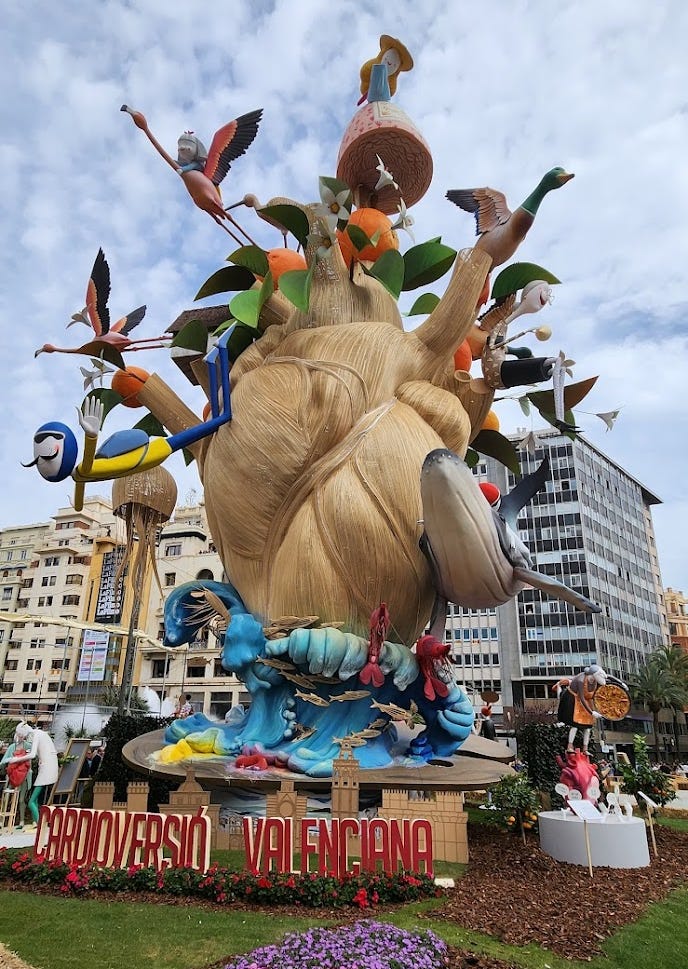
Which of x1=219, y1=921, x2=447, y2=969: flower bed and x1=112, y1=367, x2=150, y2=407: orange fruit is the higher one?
x1=112, y1=367, x2=150, y2=407: orange fruit

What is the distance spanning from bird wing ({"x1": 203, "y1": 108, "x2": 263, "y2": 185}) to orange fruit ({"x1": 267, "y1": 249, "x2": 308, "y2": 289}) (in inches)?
66.6

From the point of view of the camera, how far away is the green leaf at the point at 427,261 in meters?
14.1

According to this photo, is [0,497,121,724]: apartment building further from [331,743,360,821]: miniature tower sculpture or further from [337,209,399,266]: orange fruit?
[331,743,360,821]: miniature tower sculpture

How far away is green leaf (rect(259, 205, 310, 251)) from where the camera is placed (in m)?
12.1

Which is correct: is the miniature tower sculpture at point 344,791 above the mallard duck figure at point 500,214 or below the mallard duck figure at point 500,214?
below

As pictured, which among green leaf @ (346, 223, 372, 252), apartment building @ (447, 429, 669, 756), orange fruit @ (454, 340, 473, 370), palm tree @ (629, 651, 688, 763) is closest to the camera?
green leaf @ (346, 223, 372, 252)

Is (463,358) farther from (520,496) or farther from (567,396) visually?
(520,496)

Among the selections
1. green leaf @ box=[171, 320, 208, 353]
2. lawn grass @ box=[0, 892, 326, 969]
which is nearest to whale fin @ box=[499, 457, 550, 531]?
green leaf @ box=[171, 320, 208, 353]

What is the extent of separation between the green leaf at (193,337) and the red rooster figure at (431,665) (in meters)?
6.78

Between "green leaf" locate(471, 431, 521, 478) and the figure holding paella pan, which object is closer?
the figure holding paella pan

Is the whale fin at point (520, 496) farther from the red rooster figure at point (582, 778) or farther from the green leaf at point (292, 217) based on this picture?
the green leaf at point (292, 217)

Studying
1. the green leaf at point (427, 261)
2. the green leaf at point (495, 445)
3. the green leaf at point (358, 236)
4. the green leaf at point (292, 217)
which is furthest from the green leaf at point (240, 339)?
the green leaf at point (495, 445)

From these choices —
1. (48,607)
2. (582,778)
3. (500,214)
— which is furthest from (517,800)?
(48,607)

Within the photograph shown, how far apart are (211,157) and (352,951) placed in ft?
42.1
